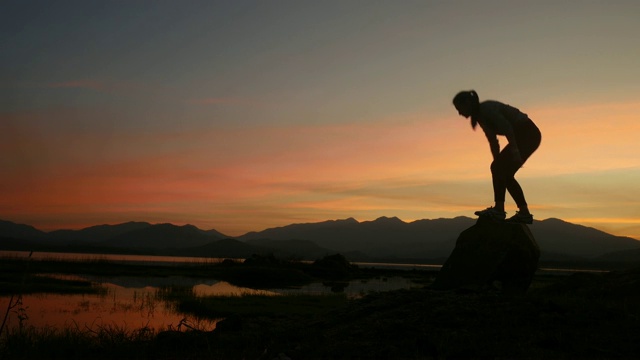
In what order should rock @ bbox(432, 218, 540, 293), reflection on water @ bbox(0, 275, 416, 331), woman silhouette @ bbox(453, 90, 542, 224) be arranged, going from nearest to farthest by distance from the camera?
rock @ bbox(432, 218, 540, 293)
woman silhouette @ bbox(453, 90, 542, 224)
reflection on water @ bbox(0, 275, 416, 331)

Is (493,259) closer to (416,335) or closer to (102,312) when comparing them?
(416,335)

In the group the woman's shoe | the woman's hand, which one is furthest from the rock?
the woman's hand

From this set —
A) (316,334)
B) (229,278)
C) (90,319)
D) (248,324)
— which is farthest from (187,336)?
(229,278)

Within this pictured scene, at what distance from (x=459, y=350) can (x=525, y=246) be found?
399 centimetres

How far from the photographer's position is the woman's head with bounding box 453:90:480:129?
404 inches

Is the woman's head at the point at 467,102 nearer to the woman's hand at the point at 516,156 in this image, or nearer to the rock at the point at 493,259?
the woman's hand at the point at 516,156

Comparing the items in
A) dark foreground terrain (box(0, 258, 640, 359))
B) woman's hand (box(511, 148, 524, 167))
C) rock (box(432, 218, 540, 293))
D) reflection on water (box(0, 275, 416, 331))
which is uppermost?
woman's hand (box(511, 148, 524, 167))

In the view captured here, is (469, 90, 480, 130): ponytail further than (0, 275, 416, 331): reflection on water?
No

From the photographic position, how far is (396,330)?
7.63 m

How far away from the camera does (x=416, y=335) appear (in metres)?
7.32

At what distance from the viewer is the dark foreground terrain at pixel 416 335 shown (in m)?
6.56

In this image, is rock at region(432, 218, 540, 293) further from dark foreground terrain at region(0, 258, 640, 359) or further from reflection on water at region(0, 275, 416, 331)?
reflection on water at region(0, 275, 416, 331)

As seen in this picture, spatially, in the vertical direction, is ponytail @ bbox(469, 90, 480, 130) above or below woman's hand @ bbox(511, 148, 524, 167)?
above

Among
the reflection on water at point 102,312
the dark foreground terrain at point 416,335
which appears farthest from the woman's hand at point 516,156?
the reflection on water at point 102,312
